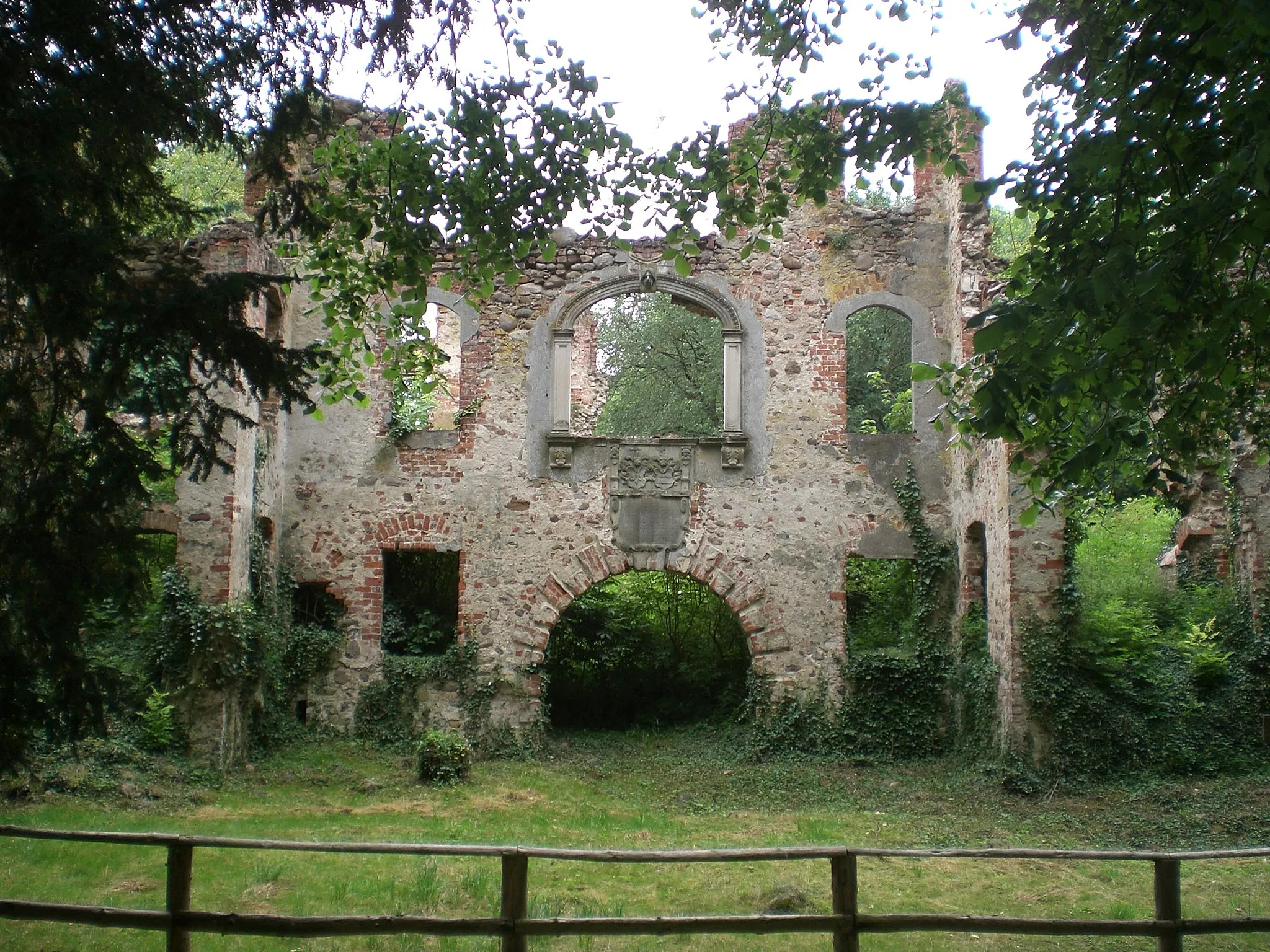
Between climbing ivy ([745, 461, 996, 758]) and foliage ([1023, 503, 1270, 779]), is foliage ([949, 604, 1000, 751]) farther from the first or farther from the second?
foliage ([1023, 503, 1270, 779])

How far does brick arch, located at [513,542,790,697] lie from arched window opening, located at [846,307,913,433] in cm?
1034

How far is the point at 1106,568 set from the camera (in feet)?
52.2

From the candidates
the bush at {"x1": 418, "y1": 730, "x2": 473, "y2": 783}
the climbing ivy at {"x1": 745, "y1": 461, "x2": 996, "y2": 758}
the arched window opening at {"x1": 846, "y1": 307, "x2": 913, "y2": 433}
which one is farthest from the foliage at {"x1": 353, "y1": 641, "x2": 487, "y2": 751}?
the arched window opening at {"x1": 846, "y1": 307, "x2": 913, "y2": 433}

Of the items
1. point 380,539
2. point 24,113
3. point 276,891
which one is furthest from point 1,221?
point 380,539

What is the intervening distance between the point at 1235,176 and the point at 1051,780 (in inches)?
311

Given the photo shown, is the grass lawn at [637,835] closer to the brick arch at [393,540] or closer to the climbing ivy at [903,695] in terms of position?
the climbing ivy at [903,695]

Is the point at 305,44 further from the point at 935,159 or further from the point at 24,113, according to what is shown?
the point at 935,159

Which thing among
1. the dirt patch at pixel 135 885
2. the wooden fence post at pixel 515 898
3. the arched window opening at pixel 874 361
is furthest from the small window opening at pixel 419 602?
the arched window opening at pixel 874 361

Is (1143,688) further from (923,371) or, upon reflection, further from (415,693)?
(415,693)

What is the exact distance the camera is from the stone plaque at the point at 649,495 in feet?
46.2

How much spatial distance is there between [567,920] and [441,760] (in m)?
7.04

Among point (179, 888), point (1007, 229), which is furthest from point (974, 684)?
point (1007, 229)

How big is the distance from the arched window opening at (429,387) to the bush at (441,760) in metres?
3.80

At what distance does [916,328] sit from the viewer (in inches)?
574
